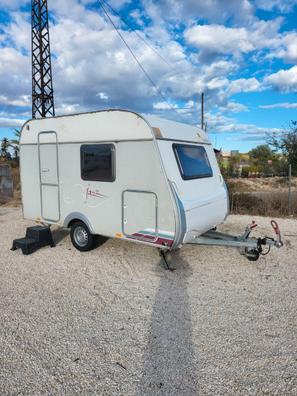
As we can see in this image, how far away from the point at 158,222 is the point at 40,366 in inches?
93.9

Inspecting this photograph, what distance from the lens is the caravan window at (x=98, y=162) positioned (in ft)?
16.4

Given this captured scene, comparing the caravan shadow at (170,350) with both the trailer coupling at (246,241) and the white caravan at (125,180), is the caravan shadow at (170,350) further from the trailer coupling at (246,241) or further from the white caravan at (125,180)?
the trailer coupling at (246,241)

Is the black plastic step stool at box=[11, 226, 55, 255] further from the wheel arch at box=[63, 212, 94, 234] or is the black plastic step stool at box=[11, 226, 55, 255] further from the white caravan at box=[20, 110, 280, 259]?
the wheel arch at box=[63, 212, 94, 234]

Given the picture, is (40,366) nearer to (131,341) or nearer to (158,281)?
(131,341)

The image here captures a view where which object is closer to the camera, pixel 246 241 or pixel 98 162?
pixel 246 241

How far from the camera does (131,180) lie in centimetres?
477

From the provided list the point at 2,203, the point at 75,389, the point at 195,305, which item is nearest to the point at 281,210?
the point at 195,305

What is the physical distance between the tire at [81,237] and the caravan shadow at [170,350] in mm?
1912

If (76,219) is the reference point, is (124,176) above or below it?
above

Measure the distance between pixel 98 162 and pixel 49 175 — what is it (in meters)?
1.37

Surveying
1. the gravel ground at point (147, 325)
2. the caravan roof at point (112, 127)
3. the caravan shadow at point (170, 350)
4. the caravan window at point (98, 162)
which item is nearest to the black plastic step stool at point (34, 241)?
the gravel ground at point (147, 325)

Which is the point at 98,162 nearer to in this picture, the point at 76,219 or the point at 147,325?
the point at 76,219

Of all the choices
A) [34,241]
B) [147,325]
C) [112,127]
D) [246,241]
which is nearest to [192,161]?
[112,127]

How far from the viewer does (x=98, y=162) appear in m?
5.18
